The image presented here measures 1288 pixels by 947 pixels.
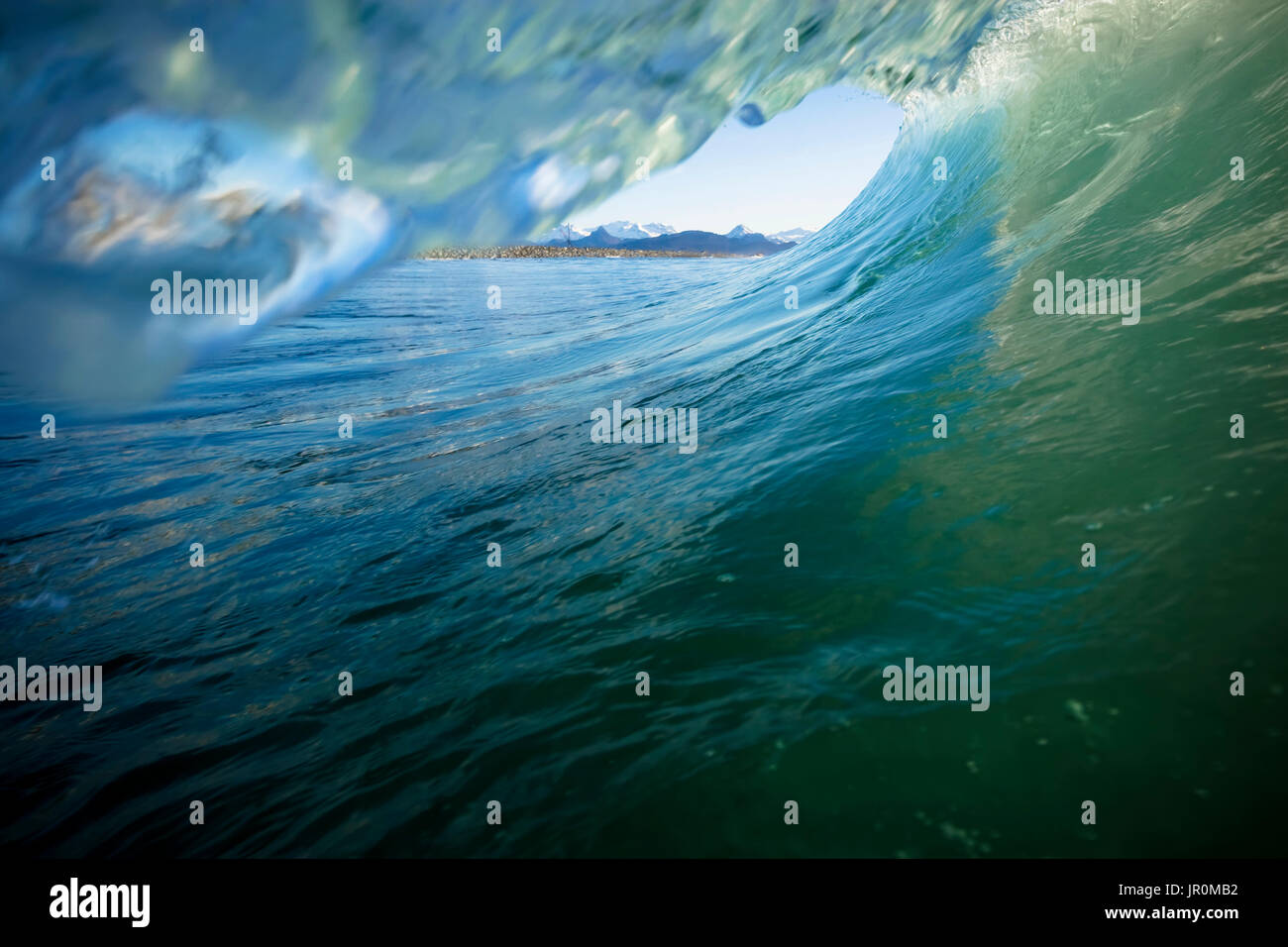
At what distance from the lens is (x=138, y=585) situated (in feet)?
16.2

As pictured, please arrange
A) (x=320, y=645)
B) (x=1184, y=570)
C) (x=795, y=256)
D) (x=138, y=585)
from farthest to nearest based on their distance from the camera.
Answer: (x=795, y=256) < (x=138, y=585) < (x=320, y=645) < (x=1184, y=570)

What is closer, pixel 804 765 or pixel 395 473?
pixel 804 765

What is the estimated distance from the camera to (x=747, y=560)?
3.97m

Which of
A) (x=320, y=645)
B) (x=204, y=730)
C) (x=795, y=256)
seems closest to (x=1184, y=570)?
(x=320, y=645)

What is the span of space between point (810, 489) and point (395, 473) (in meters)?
4.24

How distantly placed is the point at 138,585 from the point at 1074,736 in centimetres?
586

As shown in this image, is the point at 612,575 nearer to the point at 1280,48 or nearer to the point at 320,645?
the point at 320,645

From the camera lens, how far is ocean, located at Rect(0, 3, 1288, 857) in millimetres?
2461

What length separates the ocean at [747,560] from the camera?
2.46 meters

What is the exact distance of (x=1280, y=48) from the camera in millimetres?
6477
